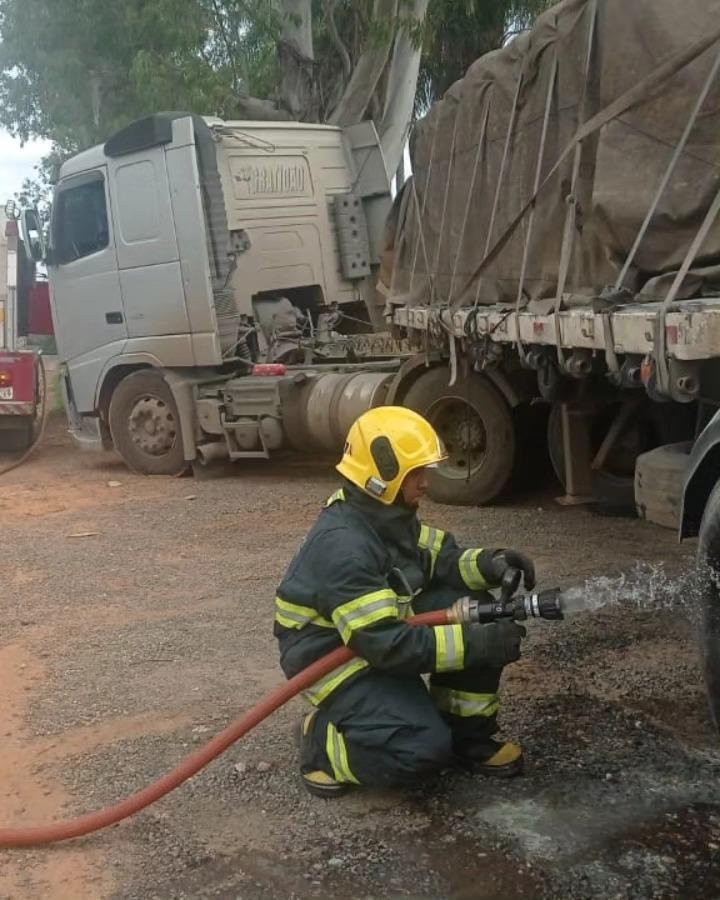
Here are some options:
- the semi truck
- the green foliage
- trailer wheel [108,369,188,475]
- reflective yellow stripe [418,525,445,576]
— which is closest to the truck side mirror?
Result: the semi truck

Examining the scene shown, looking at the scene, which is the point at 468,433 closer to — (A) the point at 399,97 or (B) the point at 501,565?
(B) the point at 501,565

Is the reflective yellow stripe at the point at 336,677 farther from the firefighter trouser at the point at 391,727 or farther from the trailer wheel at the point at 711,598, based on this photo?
the trailer wheel at the point at 711,598

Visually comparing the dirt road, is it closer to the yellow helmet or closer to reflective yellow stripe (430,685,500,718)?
reflective yellow stripe (430,685,500,718)

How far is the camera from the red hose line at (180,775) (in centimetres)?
321

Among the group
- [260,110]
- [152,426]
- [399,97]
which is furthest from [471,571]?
[260,110]

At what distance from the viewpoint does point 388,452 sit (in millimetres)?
3240

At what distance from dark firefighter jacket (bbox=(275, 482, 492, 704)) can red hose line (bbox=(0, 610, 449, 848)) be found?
0.25ft

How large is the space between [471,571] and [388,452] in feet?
1.87

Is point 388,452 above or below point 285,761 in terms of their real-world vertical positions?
above

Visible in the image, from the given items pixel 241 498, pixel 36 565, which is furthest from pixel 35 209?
pixel 36 565

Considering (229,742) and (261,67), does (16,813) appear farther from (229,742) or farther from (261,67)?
(261,67)

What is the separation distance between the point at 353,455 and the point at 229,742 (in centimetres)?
95

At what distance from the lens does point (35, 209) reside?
33.6 ft

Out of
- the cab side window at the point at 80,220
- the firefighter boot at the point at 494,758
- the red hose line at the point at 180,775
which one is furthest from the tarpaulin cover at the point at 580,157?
the cab side window at the point at 80,220
